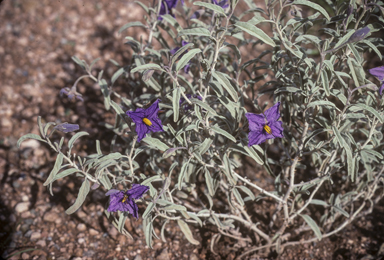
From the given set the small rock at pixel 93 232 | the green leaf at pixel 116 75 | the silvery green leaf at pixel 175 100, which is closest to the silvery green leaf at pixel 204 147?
the silvery green leaf at pixel 175 100

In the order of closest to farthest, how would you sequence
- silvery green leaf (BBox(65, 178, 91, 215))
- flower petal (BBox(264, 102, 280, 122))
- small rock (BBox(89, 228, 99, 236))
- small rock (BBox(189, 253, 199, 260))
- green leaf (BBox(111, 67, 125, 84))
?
flower petal (BBox(264, 102, 280, 122)) < silvery green leaf (BBox(65, 178, 91, 215)) < green leaf (BBox(111, 67, 125, 84)) < small rock (BBox(189, 253, 199, 260)) < small rock (BBox(89, 228, 99, 236))

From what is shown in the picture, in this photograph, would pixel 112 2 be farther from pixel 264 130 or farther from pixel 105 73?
pixel 264 130

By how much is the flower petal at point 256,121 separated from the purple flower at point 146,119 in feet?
1.25

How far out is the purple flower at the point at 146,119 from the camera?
143 centimetres

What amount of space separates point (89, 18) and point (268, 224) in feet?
9.66

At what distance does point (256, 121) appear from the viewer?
1396 millimetres

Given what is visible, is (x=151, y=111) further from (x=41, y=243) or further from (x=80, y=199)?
(x=41, y=243)

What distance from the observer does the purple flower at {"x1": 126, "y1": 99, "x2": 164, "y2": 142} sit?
1.43m

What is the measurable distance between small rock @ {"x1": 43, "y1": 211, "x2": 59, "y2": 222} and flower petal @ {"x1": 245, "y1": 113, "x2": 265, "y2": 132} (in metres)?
1.56

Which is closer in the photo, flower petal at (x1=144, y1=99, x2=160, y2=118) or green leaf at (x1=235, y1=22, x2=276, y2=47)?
green leaf at (x1=235, y1=22, x2=276, y2=47)

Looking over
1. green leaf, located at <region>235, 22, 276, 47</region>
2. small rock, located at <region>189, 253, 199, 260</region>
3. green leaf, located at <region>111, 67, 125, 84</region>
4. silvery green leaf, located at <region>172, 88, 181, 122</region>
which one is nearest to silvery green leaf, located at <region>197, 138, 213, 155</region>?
silvery green leaf, located at <region>172, 88, 181, 122</region>

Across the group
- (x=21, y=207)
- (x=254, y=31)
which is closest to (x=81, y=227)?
(x=21, y=207)

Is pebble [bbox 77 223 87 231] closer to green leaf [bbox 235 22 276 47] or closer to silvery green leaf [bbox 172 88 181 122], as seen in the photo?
silvery green leaf [bbox 172 88 181 122]

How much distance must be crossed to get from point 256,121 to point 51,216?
159 cm
